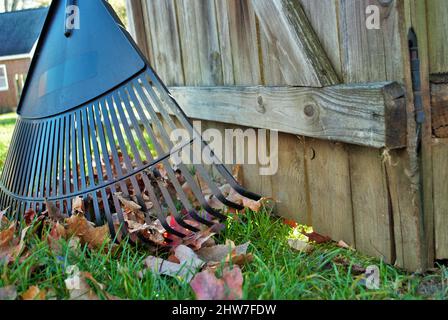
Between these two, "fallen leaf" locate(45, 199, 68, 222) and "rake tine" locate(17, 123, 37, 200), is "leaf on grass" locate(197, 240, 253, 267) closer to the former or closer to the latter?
"fallen leaf" locate(45, 199, 68, 222)

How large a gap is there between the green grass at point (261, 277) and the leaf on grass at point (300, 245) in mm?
34

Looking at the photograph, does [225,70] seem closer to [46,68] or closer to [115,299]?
[46,68]

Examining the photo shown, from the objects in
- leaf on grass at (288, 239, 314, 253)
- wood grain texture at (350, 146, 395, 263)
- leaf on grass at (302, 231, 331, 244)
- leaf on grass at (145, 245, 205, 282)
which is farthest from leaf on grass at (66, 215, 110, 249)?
wood grain texture at (350, 146, 395, 263)

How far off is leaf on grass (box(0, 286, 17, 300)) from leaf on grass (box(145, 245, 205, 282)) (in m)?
0.39

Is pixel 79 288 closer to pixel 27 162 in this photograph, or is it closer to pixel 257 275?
pixel 257 275

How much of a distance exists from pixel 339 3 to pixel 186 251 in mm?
1018

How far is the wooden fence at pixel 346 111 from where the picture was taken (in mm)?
1755

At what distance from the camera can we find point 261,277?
1622 millimetres

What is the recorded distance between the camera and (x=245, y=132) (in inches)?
109

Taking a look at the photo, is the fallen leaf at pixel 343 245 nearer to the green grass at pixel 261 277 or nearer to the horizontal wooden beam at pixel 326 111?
the green grass at pixel 261 277

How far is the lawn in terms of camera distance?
1.55 m

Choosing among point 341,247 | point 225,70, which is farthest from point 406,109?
point 225,70

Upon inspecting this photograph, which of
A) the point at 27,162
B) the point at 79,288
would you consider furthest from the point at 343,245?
the point at 27,162

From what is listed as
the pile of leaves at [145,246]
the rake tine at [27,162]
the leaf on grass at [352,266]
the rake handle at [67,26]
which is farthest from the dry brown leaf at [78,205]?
the leaf on grass at [352,266]
